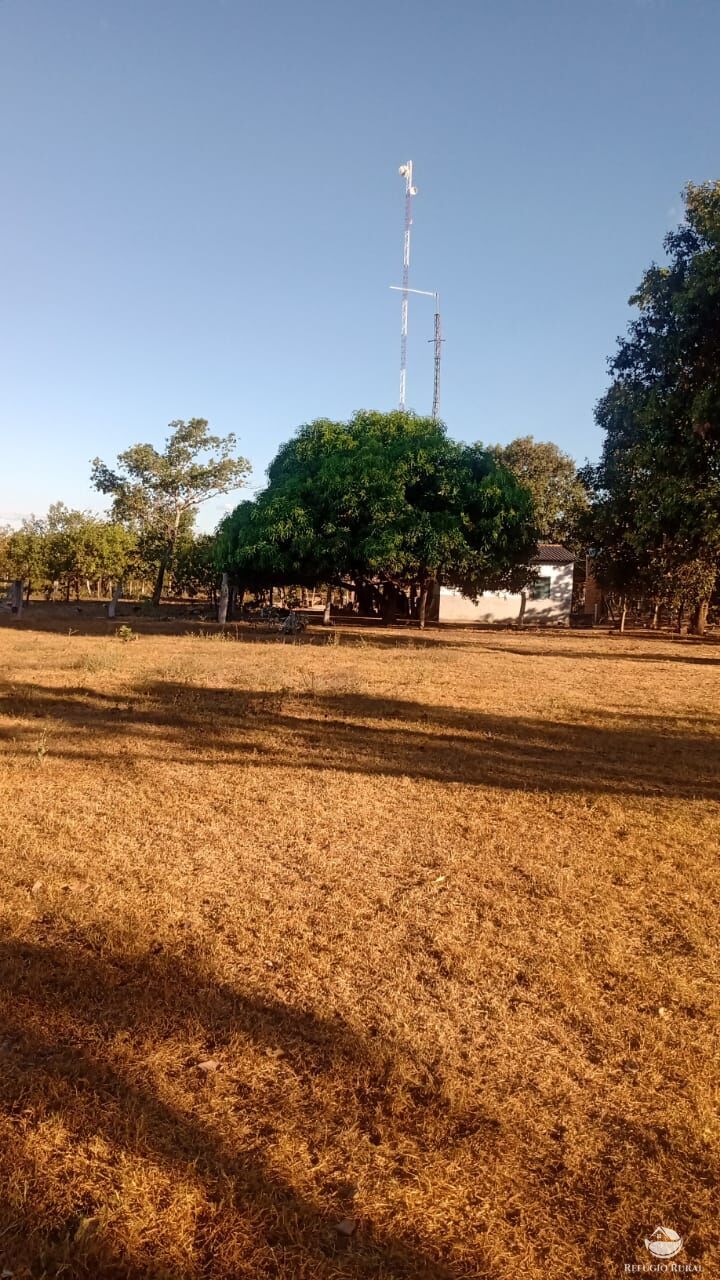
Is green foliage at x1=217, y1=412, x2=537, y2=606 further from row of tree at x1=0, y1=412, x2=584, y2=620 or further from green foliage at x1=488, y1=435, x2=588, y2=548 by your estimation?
green foliage at x1=488, y1=435, x2=588, y2=548

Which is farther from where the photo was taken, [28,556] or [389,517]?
[28,556]

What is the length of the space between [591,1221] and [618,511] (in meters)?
21.0

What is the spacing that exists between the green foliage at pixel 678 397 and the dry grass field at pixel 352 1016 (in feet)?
35.0

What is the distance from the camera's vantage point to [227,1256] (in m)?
2.19

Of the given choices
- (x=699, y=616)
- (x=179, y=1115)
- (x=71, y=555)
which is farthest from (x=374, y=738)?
(x=71, y=555)

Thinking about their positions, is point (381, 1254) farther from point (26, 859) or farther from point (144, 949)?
point (26, 859)

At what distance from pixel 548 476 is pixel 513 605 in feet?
55.0

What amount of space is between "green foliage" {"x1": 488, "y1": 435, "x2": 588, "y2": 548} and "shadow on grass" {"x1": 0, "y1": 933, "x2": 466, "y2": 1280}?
52855mm

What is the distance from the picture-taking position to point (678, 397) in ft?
54.7

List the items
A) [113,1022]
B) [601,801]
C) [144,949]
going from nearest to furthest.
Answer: [113,1022] → [144,949] → [601,801]

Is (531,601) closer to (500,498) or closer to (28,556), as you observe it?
(500,498)

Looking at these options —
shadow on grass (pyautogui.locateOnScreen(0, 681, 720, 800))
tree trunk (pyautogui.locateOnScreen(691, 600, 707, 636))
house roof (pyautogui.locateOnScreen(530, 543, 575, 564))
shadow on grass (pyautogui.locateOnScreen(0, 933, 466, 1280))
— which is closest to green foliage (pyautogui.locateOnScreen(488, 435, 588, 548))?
house roof (pyautogui.locateOnScreen(530, 543, 575, 564))

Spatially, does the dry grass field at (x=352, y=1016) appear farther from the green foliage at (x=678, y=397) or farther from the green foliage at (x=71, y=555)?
the green foliage at (x=71, y=555)

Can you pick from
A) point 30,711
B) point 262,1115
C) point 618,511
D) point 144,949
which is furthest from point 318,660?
point 262,1115
